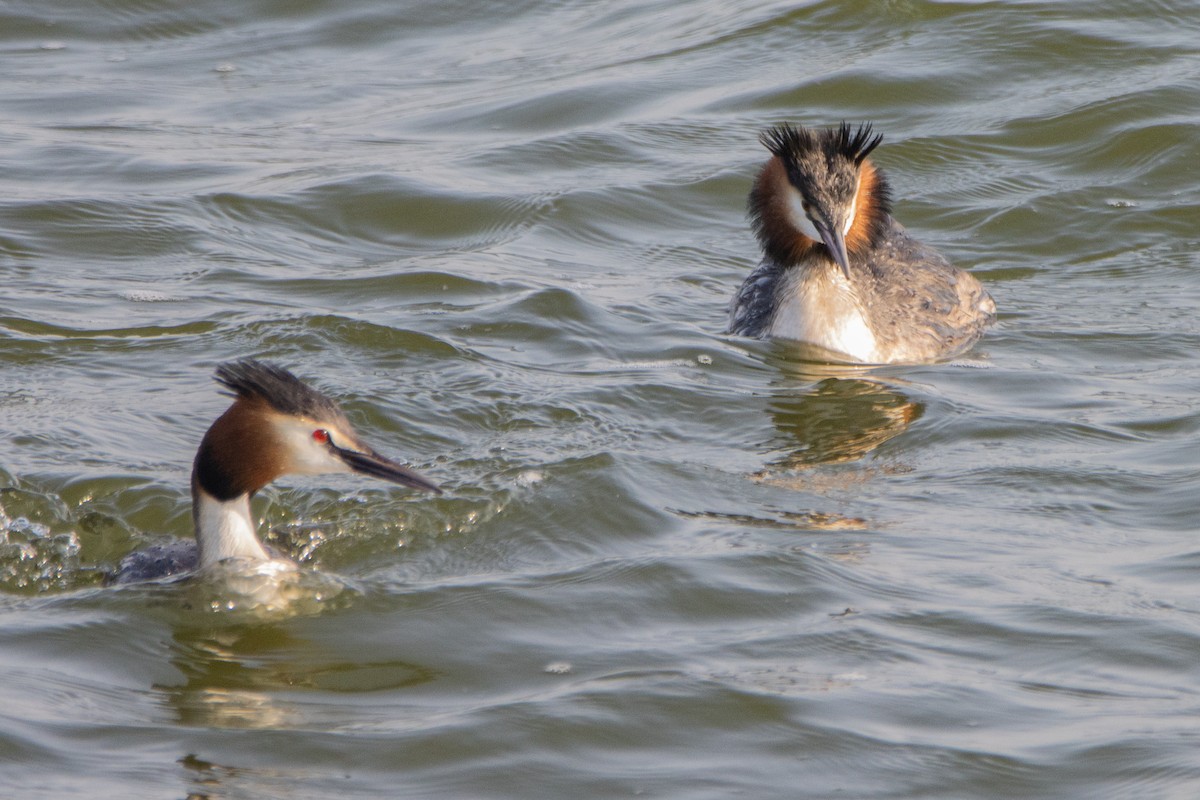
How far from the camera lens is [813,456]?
27.5 ft

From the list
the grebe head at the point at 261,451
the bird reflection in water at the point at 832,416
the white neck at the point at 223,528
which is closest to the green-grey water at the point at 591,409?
the bird reflection in water at the point at 832,416

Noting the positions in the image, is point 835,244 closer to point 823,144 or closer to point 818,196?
point 818,196

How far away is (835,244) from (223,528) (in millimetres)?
4362

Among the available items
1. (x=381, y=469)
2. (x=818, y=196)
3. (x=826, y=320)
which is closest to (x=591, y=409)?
(x=826, y=320)

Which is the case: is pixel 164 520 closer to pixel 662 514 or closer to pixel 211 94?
pixel 662 514

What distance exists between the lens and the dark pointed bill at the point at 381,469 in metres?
6.34

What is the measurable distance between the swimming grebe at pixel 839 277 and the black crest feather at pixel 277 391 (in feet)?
13.2

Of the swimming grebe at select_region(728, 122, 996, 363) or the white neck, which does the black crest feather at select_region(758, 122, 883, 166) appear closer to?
the swimming grebe at select_region(728, 122, 996, 363)

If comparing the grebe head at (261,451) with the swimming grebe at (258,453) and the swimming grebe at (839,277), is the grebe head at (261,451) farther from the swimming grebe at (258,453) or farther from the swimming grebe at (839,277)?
the swimming grebe at (839,277)

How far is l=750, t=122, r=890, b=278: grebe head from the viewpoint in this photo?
9789 millimetres

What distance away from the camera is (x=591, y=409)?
8.66 meters

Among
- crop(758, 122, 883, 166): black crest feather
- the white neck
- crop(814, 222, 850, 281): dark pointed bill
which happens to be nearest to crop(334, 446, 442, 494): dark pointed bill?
the white neck

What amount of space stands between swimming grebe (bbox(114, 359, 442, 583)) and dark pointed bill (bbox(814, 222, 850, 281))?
3956 millimetres

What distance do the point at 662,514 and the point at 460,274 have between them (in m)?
3.68
